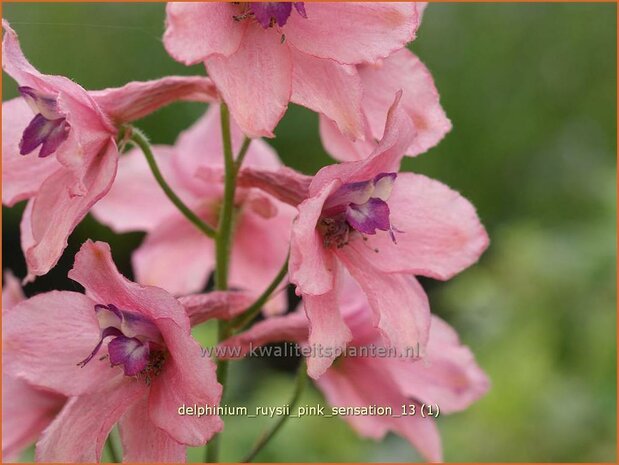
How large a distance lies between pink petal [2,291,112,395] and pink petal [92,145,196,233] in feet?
1.40

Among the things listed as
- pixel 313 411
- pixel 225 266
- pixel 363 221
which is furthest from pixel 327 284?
pixel 313 411

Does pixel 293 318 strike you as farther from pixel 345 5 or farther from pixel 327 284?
pixel 345 5

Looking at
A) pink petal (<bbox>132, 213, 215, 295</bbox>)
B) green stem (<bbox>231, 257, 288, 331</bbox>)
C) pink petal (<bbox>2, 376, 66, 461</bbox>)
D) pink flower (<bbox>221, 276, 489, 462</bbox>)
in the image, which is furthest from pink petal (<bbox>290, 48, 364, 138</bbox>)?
pink petal (<bbox>2, 376, 66, 461</bbox>)

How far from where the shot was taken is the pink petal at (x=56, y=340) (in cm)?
111

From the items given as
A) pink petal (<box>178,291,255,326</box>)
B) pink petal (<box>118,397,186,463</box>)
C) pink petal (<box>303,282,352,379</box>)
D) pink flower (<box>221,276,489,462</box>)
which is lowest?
pink flower (<box>221,276,489,462</box>)

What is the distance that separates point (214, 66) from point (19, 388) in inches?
23.8

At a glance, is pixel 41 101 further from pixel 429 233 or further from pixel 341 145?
pixel 429 233

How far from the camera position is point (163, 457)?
1.08 metres

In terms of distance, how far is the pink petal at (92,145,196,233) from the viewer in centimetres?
154

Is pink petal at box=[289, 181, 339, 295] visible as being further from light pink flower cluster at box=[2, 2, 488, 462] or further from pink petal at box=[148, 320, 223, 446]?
pink petal at box=[148, 320, 223, 446]

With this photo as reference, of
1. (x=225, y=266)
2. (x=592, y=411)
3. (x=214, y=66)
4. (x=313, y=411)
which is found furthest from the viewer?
(x=592, y=411)

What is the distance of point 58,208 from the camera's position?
1103mm

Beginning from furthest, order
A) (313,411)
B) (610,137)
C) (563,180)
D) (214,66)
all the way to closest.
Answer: (610,137)
(563,180)
(313,411)
(214,66)

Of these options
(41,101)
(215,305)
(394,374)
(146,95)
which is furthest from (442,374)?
(41,101)
